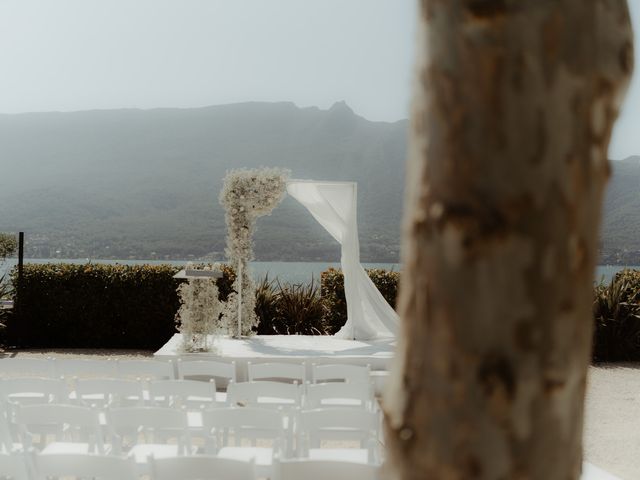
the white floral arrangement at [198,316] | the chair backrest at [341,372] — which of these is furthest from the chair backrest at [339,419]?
the white floral arrangement at [198,316]

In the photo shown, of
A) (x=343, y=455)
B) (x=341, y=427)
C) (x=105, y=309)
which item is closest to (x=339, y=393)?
(x=343, y=455)

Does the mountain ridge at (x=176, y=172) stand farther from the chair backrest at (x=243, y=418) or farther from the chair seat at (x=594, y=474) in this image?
the chair backrest at (x=243, y=418)

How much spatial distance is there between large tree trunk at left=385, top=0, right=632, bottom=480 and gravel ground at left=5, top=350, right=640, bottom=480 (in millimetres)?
4984

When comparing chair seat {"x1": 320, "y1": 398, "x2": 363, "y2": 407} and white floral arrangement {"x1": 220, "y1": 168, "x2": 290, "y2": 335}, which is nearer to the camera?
chair seat {"x1": 320, "y1": 398, "x2": 363, "y2": 407}

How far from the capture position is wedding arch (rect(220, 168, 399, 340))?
31.9ft

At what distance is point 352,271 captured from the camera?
32.5ft

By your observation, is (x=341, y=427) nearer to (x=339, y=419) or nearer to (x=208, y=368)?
(x=339, y=419)

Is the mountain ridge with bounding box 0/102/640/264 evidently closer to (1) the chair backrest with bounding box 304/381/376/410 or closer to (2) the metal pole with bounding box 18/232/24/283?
(2) the metal pole with bounding box 18/232/24/283

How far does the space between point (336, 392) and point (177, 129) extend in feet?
261

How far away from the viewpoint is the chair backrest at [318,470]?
297 centimetres

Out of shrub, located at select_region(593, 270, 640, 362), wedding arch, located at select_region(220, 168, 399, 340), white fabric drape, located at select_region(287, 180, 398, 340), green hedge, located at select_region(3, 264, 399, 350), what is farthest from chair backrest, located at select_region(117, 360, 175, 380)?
shrub, located at select_region(593, 270, 640, 362)

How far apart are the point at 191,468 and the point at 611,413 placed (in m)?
5.94

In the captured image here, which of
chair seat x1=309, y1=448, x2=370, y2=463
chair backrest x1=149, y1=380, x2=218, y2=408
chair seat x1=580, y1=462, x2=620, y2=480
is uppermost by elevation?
chair backrest x1=149, y1=380, x2=218, y2=408

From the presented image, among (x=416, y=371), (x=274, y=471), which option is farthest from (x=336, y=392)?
(x=416, y=371)
